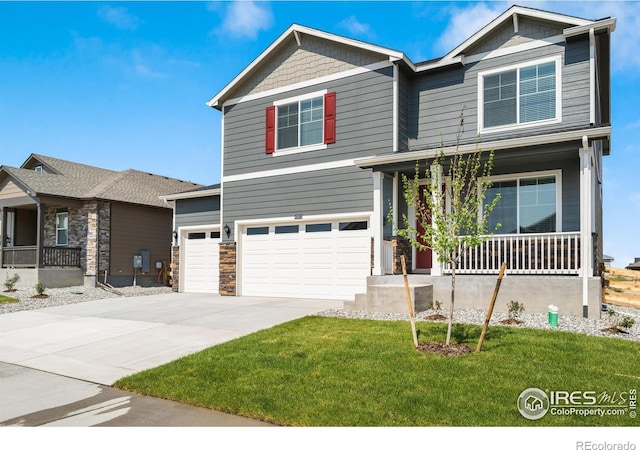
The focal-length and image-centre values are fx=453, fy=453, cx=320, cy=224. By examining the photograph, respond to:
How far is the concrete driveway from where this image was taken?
22.4 ft

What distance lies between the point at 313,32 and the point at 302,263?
278 inches

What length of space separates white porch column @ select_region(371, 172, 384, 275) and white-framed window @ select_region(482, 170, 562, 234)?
9.12 ft

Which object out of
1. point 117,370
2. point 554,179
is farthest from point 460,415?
point 554,179

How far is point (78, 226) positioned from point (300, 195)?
1198cm

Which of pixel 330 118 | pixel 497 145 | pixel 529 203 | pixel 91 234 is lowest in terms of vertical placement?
pixel 91 234

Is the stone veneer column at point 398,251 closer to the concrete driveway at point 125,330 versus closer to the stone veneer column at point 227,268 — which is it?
the concrete driveway at point 125,330

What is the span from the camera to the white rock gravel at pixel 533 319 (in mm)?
7676

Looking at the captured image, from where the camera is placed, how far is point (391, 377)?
5305mm

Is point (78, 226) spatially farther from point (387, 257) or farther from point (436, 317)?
point (436, 317)

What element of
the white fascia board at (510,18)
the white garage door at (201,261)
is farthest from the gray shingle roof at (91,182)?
the white fascia board at (510,18)

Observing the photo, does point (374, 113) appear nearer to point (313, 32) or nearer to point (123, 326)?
point (313, 32)

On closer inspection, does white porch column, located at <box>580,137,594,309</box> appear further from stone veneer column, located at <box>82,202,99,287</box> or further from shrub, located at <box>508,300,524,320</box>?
stone veneer column, located at <box>82,202,99,287</box>

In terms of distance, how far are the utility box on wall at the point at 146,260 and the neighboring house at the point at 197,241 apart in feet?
15.6

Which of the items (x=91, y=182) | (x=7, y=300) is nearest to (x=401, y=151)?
(x=7, y=300)
